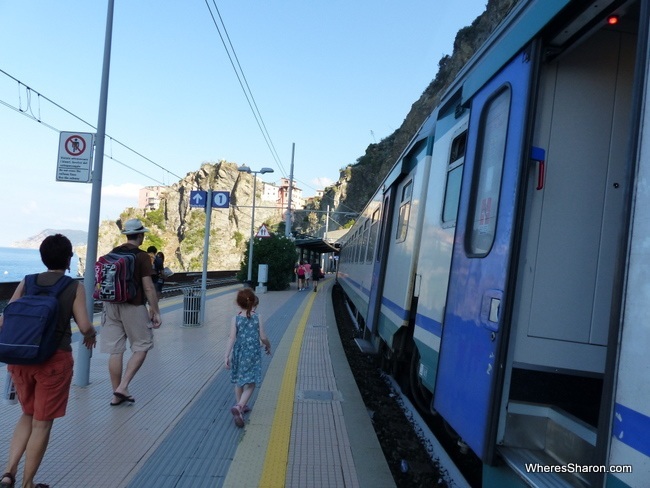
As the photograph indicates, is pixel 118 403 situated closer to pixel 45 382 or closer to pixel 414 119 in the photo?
pixel 45 382

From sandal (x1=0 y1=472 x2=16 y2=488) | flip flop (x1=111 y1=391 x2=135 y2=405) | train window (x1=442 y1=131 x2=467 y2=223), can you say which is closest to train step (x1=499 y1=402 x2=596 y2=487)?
train window (x1=442 y1=131 x2=467 y2=223)

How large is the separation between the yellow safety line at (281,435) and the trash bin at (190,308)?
3.89 m

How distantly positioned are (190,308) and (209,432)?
7.02 metres

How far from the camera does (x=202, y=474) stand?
4.23 meters

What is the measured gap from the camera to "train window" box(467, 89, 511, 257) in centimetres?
358

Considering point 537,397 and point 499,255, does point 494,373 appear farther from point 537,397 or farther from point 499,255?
point 499,255

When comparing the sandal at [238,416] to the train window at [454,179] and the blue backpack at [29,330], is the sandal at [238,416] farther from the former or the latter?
the train window at [454,179]

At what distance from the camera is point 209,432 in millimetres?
5199

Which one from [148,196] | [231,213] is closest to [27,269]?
[231,213]

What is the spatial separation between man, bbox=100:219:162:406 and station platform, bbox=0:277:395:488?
36 centimetres

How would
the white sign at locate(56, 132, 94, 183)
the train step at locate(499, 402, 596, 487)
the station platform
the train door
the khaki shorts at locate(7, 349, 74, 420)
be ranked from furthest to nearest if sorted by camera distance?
the train door, the white sign at locate(56, 132, 94, 183), the station platform, the khaki shorts at locate(7, 349, 74, 420), the train step at locate(499, 402, 596, 487)

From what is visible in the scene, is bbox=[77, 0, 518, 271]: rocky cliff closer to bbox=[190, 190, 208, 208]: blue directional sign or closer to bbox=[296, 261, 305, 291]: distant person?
bbox=[296, 261, 305, 291]: distant person

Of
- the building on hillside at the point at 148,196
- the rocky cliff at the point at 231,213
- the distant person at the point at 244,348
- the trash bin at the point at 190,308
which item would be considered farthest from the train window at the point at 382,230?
Answer: the building on hillside at the point at 148,196

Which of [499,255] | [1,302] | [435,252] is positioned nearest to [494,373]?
[499,255]
